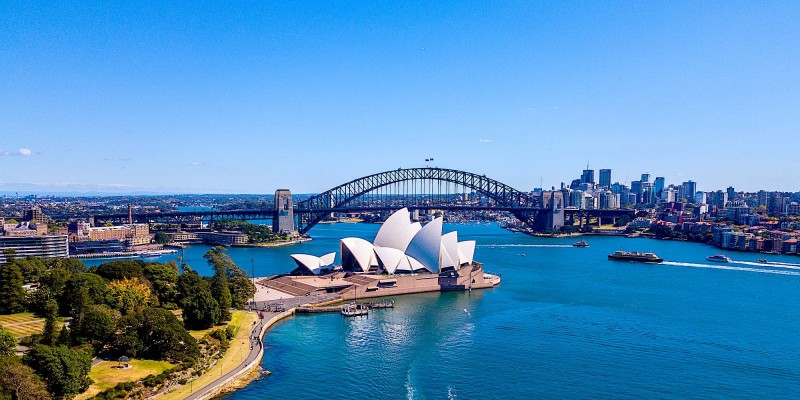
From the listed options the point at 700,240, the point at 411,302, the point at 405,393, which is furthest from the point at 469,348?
the point at 700,240

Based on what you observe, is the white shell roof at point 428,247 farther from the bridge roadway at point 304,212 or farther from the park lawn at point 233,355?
A: the bridge roadway at point 304,212

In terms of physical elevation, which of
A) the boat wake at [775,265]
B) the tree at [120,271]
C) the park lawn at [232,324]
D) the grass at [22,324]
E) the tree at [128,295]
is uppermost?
the tree at [120,271]

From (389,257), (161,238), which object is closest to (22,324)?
(389,257)

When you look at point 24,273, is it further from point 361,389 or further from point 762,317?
point 762,317

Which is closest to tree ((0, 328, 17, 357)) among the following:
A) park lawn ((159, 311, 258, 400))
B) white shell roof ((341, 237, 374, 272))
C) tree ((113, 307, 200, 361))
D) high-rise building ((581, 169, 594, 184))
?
tree ((113, 307, 200, 361))

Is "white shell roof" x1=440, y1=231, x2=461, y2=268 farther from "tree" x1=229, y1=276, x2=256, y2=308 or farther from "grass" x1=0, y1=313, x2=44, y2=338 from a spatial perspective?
"grass" x1=0, y1=313, x2=44, y2=338

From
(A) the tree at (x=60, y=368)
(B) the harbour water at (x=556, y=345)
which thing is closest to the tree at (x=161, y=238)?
(B) the harbour water at (x=556, y=345)

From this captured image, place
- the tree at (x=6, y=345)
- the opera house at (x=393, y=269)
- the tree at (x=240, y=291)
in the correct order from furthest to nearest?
the opera house at (x=393, y=269), the tree at (x=240, y=291), the tree at (x=6, y=345)
